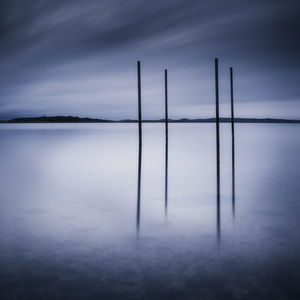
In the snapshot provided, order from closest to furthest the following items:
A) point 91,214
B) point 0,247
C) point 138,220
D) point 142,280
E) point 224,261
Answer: point 142,280 → point 224,261 → point 0,247 → point 138,220 → point 91,214

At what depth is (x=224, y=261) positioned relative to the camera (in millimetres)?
3486

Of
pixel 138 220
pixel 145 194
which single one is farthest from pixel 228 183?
pixel 138 220

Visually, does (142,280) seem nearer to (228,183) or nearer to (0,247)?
(0,247)

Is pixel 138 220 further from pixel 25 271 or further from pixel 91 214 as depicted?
pixel 25 271

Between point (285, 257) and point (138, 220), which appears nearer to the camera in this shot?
point (285, 257)

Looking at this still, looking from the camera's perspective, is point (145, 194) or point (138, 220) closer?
point (138, 220)

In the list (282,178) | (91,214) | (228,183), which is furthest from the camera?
(282,178)

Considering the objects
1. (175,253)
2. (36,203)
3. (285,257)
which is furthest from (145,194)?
(285,257)

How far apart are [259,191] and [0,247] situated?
600 centimetres

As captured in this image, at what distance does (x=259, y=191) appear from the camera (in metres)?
7.49

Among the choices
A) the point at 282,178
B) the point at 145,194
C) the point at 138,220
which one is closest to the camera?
the point at 138,220

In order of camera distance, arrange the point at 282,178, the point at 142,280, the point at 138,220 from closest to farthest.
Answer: the point at 142,280 → the point at 138,220 → the point at 282,178

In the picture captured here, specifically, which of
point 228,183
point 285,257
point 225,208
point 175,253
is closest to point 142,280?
point 175,253

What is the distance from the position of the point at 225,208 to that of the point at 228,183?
8.98 ft
